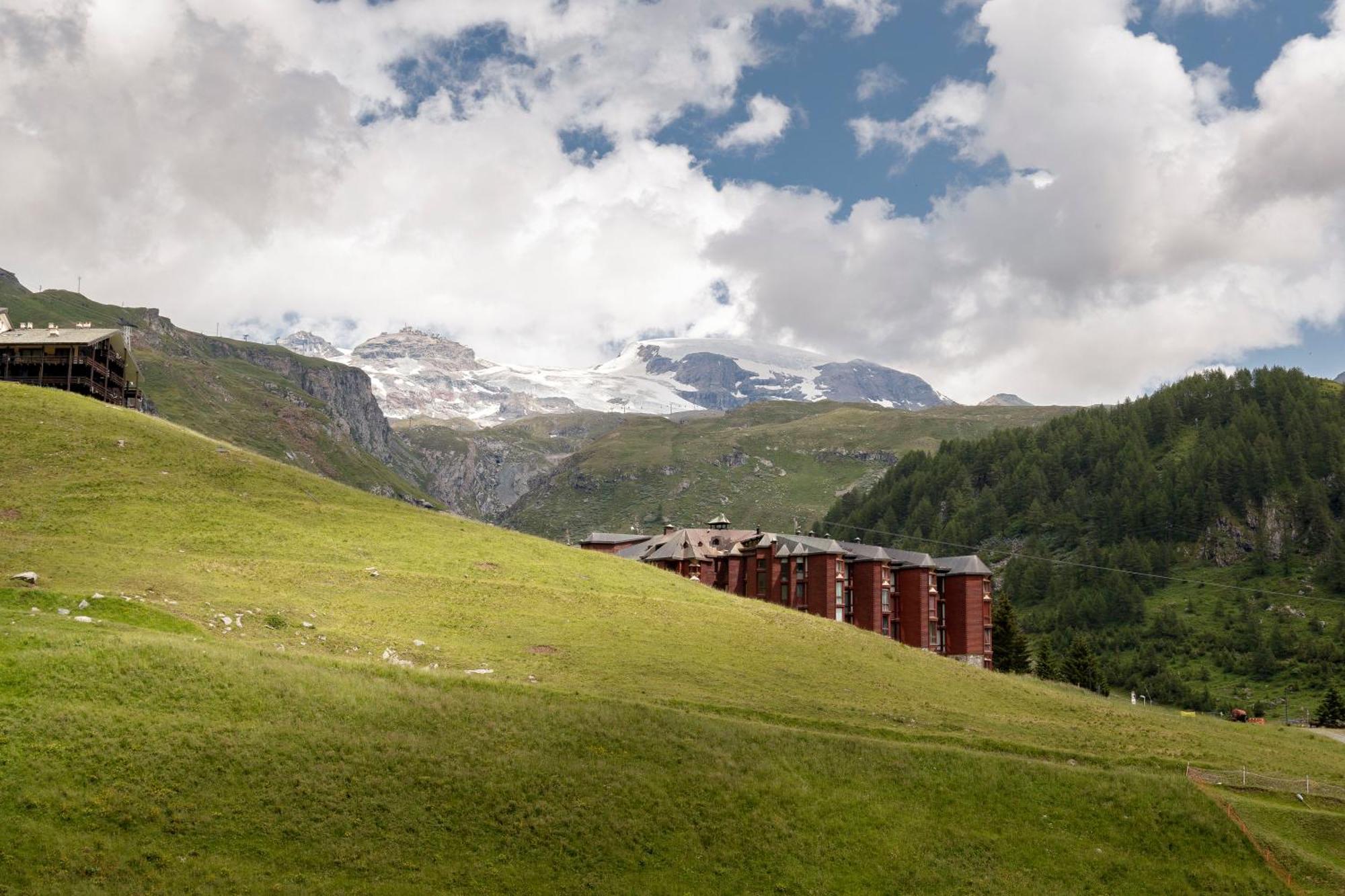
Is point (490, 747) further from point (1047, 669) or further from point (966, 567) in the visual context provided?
point (1047, 669)

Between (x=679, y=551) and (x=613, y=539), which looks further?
(x=613, y=539)

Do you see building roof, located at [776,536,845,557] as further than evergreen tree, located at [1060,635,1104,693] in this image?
No

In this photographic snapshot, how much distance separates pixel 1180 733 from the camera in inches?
2822

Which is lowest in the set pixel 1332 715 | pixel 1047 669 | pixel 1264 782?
pixel 1332 715

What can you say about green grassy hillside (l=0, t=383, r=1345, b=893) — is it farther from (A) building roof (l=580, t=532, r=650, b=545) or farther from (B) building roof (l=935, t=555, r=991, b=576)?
(A) building roof (l=580, t=532, r=650, b=545)

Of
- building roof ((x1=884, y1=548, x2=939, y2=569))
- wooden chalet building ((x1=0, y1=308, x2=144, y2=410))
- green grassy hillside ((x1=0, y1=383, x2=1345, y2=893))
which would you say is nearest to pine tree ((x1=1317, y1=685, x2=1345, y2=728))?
green grassy hillside ((x1=0, y1=383, x2=1345, y2=893))

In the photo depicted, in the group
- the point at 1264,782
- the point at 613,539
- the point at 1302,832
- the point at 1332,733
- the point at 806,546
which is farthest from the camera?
the point at 613,539

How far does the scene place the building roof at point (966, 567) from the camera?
12850cm

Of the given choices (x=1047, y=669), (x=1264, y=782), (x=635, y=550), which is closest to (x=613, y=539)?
(x=635, y=550)

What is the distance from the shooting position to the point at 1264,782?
57812 mm

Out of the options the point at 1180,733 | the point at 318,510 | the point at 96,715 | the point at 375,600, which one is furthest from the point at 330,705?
the point at 1180,733

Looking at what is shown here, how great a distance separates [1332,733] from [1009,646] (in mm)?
40911

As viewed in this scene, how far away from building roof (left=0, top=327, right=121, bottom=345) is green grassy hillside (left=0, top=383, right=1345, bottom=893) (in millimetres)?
38792

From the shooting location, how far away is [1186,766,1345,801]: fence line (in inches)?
2251
